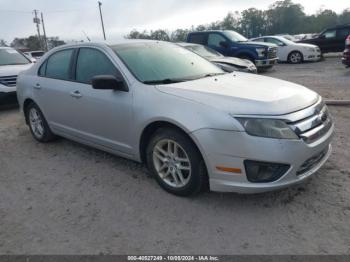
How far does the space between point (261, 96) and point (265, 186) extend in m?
0.84

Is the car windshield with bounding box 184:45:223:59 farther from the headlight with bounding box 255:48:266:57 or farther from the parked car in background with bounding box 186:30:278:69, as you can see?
the headlight with bounding box 255:48:266:57

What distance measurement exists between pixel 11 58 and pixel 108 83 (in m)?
7.42

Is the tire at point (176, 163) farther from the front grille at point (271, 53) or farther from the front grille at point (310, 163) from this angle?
the front grille at point (271, 53)

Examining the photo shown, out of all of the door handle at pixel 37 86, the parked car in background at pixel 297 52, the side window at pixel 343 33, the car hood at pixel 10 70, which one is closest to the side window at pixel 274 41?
the parked car in background at pixel 297 52

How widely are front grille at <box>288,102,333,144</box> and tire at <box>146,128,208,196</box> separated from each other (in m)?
0.93

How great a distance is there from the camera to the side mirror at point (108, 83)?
148 inches

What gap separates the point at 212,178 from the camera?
3.26m

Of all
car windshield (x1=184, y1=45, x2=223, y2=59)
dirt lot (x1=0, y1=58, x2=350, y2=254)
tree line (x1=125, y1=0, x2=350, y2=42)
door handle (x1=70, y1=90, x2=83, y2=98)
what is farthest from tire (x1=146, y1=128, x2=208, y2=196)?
tree line (x1=125, y1=0, x2=350, y2=42)

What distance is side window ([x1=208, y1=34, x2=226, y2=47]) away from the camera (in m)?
13.8

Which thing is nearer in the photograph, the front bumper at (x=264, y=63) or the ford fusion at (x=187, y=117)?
the ford fusion at (x=187, y=117)

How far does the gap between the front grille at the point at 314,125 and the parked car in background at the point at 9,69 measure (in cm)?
756

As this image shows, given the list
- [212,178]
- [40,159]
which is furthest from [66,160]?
[212,178]

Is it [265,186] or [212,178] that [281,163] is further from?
[212,178]

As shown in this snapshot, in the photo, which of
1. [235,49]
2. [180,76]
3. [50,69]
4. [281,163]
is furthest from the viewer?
[235,49]
